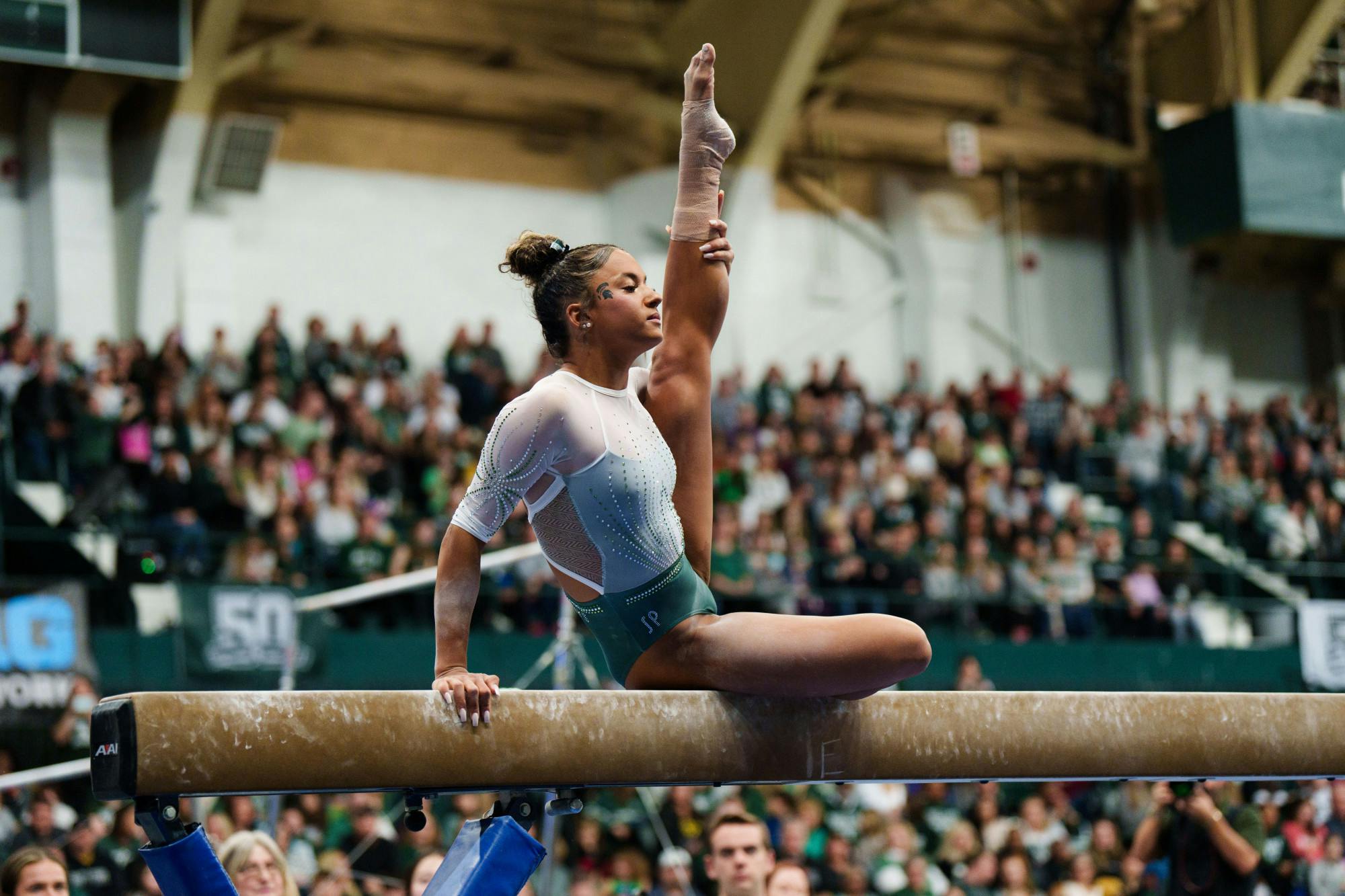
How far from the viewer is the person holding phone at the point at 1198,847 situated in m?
4.71

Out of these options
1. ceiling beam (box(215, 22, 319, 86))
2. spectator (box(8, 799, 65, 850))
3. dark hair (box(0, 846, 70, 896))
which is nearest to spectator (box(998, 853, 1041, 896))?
spectator (box(8, 799, 65, 850))

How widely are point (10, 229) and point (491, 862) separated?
1158cm

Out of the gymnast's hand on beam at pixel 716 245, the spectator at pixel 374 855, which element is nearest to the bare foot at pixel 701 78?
the gymnast's hand on beam at pixel 716 245

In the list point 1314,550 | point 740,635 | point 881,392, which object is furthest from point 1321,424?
point 740,635

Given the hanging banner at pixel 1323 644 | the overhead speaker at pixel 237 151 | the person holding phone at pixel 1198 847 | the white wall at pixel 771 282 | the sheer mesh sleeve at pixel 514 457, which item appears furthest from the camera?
the white wall at pixel 771 282

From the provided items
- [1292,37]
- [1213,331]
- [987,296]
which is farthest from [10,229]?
[1213,331]

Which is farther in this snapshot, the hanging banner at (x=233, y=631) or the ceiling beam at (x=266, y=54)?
the ceiling beam at (x=266, y=54)

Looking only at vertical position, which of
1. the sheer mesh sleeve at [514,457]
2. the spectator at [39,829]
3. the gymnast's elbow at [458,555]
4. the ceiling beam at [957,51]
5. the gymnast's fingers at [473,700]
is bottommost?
the spectator at [39,829]

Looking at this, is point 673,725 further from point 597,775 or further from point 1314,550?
point 1314,550

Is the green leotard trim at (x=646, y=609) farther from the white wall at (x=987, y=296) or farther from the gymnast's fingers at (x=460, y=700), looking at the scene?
the white wall at (x=987, y=296)

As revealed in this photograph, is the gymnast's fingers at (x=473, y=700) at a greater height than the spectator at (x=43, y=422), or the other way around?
the spectator at (x=43, y=422)

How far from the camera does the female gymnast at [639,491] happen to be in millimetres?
3137

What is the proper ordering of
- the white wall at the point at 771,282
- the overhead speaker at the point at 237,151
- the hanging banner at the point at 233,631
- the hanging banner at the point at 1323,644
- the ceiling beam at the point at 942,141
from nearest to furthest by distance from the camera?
the hanging banner at the point at 233,631, the hanging banner at the point at 1323,644, the overhead speaker at the point at 237,151, the white wall at the point at 771,282, the ceiling beam at the point at 942,141

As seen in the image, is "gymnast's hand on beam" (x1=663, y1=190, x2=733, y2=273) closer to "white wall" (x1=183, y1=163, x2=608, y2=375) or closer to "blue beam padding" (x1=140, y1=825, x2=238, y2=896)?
"blue beam padding" (x1=140, y1=825, x2=238, y2=896)
